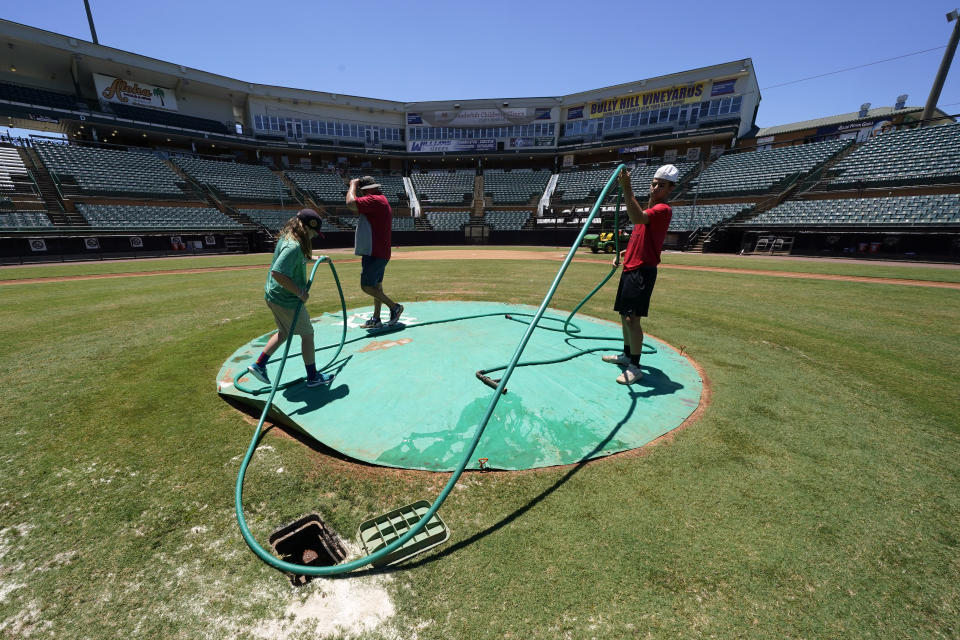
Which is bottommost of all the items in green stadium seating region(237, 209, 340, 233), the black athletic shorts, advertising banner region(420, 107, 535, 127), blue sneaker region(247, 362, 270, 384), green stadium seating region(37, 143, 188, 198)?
blue sneaker region(247, 362, 270, 384)

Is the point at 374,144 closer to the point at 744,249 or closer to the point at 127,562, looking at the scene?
the point at 744,249

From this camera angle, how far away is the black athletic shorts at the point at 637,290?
13.4ft

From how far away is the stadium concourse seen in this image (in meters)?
23.2

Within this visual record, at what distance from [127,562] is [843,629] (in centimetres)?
373

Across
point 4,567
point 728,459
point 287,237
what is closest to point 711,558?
point 728,459

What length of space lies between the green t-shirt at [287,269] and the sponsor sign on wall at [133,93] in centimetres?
4980

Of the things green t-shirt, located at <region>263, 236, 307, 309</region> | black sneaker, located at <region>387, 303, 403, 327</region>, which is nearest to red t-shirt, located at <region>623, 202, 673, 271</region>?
green t-shirt, located at <region>263, 236, 307, 309</region>

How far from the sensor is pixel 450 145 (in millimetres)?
48906

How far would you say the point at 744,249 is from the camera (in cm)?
2531

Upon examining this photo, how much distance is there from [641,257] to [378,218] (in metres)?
Answer: 3.99

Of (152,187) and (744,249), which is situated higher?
(152,187)

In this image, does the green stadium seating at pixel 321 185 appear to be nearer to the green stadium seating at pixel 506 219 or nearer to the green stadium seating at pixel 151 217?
the green stadium seating at pixel 151 217

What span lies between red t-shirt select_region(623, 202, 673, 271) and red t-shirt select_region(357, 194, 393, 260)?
356 centimetres

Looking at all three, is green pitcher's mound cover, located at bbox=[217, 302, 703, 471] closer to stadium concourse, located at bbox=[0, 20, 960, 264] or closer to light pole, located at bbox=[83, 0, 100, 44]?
stadium concourse, located at bbox=[0, 20, 960, 264]
